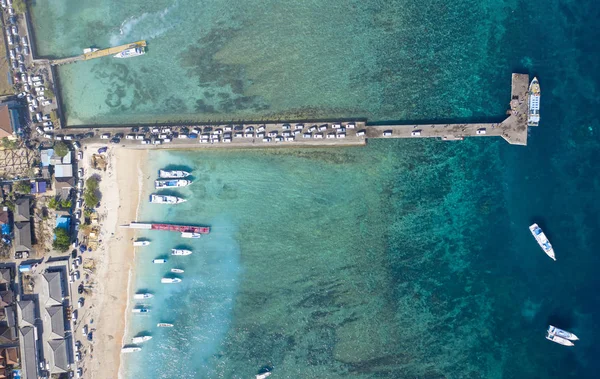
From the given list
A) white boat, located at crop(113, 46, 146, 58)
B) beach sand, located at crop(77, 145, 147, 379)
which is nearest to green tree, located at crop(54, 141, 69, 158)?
beach sand, located at crop(77, 145, 147, 379)

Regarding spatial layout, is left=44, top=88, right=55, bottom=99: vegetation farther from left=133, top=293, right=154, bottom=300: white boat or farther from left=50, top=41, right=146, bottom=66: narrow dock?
left=133, top=293, right=154, bottom=300: white boat

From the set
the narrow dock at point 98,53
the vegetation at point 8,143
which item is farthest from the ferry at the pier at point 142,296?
the narrow dock at point 98,53

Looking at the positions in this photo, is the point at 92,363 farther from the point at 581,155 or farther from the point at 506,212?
the point at 581,155

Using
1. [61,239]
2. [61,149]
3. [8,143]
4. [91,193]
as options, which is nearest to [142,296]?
[61,239]

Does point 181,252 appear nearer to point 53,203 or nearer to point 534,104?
point 53,203

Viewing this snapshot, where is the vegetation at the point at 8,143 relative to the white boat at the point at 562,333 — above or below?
above

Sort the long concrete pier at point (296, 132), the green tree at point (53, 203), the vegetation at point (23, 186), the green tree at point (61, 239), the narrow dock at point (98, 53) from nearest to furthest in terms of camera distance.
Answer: the long concrete pier at point (296, 132)
the green tree at point (61, 239)
the green tree at point (53, 203)
the vegetation at point (23, 186)
the narrow dock at point (98, 53)

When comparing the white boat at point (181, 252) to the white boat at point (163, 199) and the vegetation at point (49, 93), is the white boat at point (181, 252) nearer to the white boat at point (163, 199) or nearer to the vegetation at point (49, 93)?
the white boat at point (163, 199)
